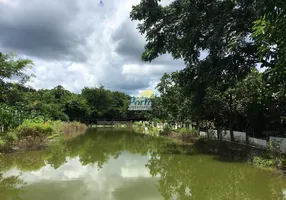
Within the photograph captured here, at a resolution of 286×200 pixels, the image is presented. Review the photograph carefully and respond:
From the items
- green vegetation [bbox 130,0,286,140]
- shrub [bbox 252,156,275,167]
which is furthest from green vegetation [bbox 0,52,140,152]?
shrub [bbox 252,156,275,167]

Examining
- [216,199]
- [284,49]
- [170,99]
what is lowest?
[216,199]

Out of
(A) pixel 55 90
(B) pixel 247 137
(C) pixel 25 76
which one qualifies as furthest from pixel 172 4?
(A) pixel 55 90

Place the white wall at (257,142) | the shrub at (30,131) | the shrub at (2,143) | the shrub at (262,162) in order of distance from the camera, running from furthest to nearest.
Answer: the shrub at (30,131) → the white wall at (257,142) → the shrub at (2,143) → the shrub at (262,162)

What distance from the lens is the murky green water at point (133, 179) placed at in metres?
7.90

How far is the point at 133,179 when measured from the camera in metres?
9.98

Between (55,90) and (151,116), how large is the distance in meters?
21.7

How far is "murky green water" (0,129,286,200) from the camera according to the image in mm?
7902

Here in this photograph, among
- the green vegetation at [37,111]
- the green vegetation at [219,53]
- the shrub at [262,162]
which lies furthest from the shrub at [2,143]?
the shrub at [262,162]

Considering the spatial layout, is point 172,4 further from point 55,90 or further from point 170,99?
point 55,90

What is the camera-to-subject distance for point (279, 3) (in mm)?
3352

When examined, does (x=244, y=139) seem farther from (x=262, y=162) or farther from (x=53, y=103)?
(x=53, y=103)

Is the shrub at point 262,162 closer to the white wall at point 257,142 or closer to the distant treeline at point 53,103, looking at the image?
the white wall at point 257,142

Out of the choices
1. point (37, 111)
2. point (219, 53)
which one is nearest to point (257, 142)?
point (219, 53)

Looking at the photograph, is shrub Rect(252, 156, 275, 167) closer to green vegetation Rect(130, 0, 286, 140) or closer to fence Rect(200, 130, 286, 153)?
fence Rect(200, 130, 286, 153)
